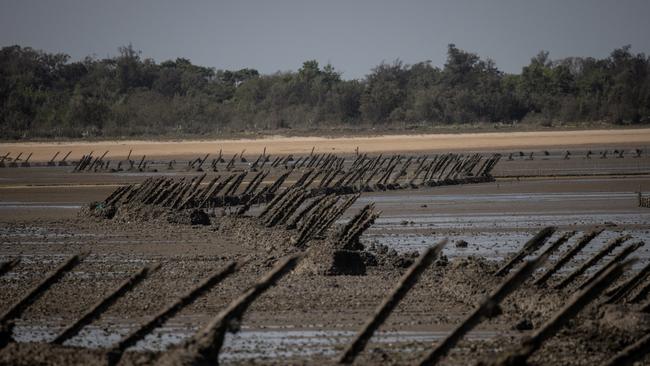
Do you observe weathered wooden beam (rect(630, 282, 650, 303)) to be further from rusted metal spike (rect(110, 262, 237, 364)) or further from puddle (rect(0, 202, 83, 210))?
puddle (rect(0, 202, 83, 210))

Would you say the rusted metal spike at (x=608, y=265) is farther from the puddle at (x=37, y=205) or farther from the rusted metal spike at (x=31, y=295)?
the puddle at (x=37, y=205)

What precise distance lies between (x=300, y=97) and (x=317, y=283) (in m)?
80.8

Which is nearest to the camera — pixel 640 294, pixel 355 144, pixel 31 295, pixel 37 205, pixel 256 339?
pixel 31 295

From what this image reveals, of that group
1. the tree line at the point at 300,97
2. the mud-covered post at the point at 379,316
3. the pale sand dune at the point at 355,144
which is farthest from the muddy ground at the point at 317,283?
the tree line at the point at 300,97

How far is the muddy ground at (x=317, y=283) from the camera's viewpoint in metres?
9.46

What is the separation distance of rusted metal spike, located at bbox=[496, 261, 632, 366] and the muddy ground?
1.21 metres

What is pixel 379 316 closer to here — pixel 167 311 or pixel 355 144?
pixel 167 311

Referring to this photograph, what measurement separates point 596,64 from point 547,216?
8236 cm

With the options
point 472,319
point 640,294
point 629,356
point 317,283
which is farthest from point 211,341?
point 317,283

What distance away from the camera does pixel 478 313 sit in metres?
7.59

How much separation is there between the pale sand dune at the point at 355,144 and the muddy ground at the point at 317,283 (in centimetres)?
2637

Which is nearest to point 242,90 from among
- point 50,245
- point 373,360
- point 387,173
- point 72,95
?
point 72,95

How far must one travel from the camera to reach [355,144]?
60562 millimetres

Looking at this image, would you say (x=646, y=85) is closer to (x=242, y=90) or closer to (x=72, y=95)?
(x=242, y=90)
